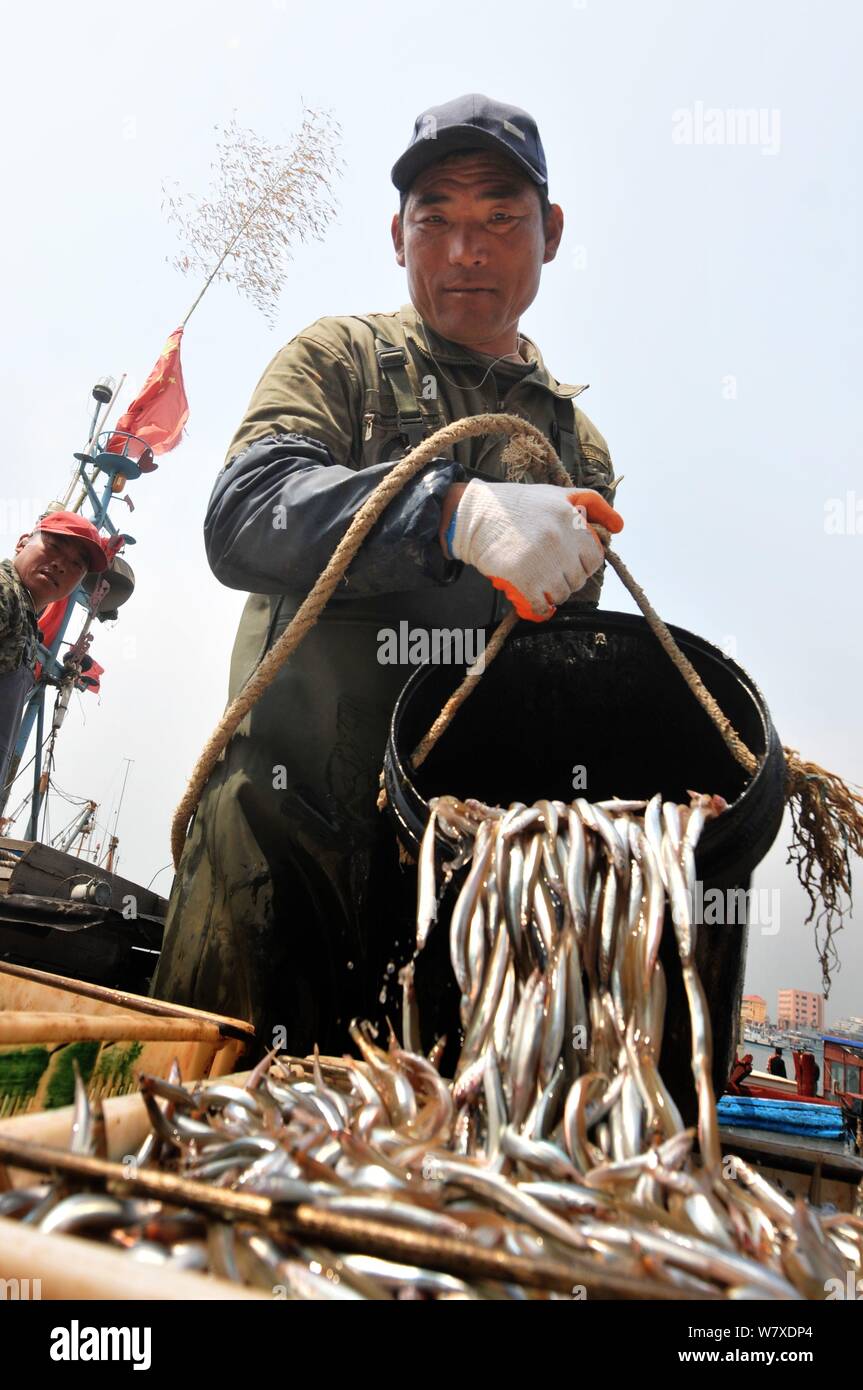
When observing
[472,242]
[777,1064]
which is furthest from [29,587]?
[777,1064]

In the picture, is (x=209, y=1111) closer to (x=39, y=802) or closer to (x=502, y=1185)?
(x=502, y=1185)

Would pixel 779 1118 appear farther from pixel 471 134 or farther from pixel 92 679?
pixel 92 679

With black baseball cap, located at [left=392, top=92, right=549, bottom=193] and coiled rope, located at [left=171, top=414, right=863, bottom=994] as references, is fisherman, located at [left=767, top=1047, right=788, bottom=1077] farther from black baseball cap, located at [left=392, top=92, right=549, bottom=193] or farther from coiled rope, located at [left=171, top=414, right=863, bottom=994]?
black baseball cap, located at [left=392, top=92, right=549, bottom=193]

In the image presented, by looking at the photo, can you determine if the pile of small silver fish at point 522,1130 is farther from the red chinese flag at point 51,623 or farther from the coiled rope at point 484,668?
the red chinese flag at point 51,623

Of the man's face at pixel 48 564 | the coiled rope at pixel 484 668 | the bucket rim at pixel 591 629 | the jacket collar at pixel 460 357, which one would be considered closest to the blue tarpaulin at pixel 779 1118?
the coiled rope at pixel 484 668

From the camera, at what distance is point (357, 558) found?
2.66m

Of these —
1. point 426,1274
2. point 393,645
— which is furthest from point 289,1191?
point 393,645

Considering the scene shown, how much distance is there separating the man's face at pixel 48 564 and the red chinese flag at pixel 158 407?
14617 millimetres

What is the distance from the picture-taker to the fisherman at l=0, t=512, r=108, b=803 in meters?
5.93

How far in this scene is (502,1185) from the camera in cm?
119

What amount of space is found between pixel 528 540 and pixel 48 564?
556 centimetres
